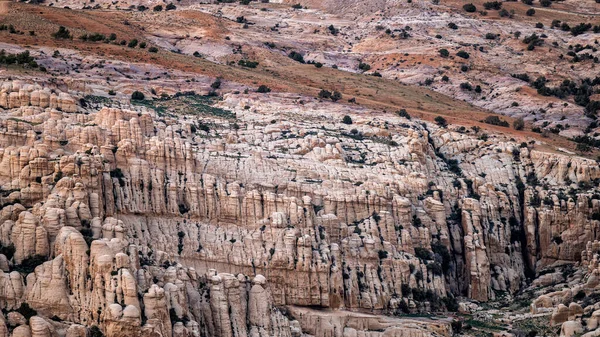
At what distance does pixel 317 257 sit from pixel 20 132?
24176mm

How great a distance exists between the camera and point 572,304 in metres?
88.8

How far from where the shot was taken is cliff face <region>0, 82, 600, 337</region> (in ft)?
237

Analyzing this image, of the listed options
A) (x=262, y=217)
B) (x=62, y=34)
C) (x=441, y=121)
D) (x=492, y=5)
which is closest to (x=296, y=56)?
(x=62, y=34)

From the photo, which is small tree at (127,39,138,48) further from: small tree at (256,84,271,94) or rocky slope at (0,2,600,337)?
small tree at (256,84,271,94)

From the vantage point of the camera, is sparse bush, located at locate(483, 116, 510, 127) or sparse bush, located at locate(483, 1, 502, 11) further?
sparse bush, located at locate(483, 1, 502, 11)

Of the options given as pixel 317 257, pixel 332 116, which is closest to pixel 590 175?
pixel 332 116

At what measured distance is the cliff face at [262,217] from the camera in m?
72.2

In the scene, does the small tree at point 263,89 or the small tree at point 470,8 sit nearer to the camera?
the small tree at point 263,89

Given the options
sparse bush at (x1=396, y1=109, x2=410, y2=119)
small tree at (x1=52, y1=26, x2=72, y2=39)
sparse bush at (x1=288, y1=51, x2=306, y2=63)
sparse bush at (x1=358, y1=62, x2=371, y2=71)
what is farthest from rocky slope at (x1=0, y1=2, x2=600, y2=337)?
sparse bush at (x1=358, y1=62, x2=371, y2=71)

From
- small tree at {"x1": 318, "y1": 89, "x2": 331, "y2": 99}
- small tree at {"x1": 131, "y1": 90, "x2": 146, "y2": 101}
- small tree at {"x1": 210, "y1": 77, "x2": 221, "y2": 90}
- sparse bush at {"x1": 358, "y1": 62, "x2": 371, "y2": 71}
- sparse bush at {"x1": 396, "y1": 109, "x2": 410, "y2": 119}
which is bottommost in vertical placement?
sparse bush at {"x1": 358, "y1": 62, "x2": 371, "y2": 71}

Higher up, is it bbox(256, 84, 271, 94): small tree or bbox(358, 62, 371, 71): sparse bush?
bbox(256, 84, 271, 94): small tree

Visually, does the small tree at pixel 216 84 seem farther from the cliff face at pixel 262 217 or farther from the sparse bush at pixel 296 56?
the sparse bush at pixel 296 56

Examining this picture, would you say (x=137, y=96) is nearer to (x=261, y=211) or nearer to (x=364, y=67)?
(x=261, y=211)

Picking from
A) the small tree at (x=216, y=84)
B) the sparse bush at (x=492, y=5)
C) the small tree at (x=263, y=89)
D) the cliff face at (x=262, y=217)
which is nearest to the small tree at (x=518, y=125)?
the cliff face at (x=262, y=217)
